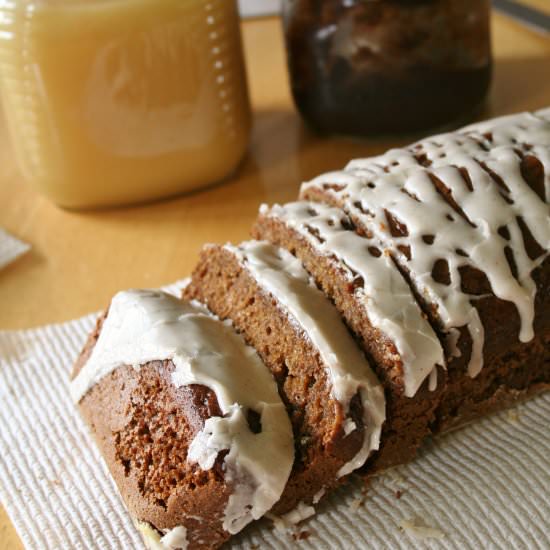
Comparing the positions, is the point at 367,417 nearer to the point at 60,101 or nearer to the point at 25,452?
the point at 25,452

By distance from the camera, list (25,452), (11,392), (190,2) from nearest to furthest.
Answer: (25,452) → (11,392) → (190,2)

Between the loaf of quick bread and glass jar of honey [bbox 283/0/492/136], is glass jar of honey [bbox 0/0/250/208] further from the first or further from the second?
the loaf of quick bread

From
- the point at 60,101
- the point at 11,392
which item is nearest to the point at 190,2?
the point at 60,101

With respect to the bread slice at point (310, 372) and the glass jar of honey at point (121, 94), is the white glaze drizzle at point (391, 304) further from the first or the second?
the glass jar of honey at point (121, 94)

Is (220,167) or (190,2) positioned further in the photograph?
(220,167)

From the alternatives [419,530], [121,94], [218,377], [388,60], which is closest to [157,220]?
[121,94]

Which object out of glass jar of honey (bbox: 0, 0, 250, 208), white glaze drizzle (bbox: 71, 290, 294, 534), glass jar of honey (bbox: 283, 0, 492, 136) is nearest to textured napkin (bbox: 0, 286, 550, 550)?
white glaze drizzle (bbox: 71, 290, 294, 534)

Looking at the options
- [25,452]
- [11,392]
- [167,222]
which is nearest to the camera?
[25,452]
